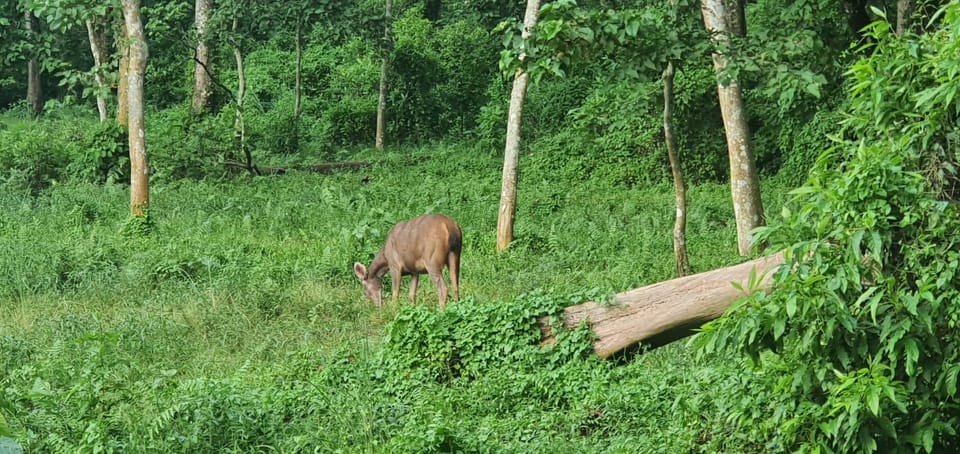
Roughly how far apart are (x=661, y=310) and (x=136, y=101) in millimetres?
9335

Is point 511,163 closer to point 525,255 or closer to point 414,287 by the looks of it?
point 525,255

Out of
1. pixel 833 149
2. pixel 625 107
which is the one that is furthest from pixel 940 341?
pixel 625 107

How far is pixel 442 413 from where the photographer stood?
8453 millimetres

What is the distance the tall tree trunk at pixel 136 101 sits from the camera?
15.4 m

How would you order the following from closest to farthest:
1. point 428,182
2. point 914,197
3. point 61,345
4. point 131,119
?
point 914,197 < point 61,345 < point 131,119 < point 428,182

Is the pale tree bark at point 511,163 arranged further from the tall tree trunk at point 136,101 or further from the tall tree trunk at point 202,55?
the tall tree trunk at point 202,55

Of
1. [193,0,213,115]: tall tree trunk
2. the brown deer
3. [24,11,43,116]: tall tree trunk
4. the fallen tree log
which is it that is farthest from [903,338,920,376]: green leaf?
[24,11,43,116]: tall tree trunk

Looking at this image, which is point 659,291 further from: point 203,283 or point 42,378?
point 203,283

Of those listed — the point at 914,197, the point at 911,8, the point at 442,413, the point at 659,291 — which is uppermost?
the point at 911,8

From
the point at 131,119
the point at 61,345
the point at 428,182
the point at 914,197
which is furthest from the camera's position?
the point at 428,182

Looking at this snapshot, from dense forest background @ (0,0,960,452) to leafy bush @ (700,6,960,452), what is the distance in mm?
16

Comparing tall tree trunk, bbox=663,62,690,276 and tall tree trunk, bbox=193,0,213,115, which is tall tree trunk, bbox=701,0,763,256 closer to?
tall tree trunk, bbox=663,62,690,276

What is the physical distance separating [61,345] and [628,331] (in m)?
4.63

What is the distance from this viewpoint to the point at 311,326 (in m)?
11.5
